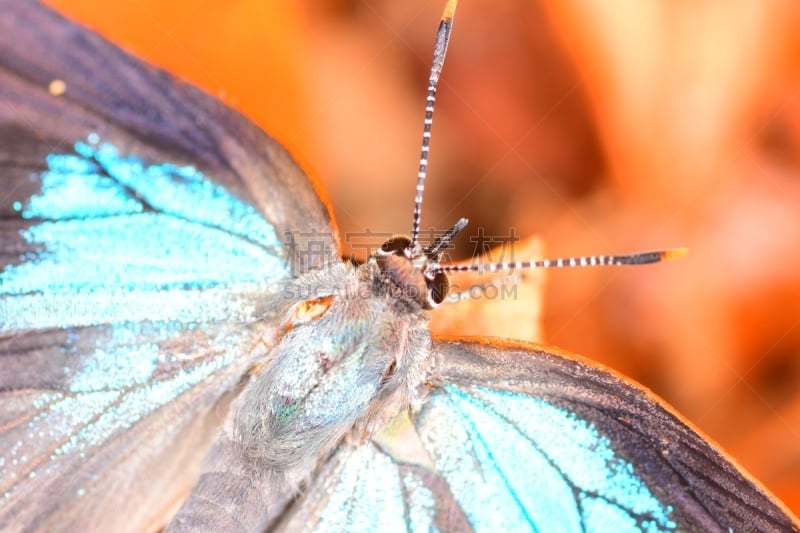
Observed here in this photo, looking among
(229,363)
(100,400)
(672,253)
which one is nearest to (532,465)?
(672,253)

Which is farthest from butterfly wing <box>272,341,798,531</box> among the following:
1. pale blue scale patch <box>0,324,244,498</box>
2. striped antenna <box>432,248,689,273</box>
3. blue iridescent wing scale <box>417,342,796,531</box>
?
pale blue scale patch <box>0,324,244,498</box>

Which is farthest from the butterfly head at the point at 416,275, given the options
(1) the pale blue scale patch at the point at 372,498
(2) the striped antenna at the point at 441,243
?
(1) the pale blue scale patch at the point at 372,498

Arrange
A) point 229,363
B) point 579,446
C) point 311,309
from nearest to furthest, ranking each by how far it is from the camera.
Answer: point 579,446, point 311,309, point 229,363

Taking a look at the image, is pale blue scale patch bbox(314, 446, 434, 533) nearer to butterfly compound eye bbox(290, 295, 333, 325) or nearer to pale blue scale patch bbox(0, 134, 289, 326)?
butterfly compound eye bbox(290, 295, 333, 325)

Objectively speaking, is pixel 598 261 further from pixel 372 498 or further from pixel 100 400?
pixel 100 400

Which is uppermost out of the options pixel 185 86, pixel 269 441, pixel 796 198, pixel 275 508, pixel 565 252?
pixel 185 86

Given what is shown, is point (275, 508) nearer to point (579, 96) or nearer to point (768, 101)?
point (579, 96)

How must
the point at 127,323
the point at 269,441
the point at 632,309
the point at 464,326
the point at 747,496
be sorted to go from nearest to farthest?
the point at 747,496 → the point at 269,441 → the point at 127,323 → the point at 464,326 → the point at 632,309

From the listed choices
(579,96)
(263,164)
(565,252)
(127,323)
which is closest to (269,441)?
(127,323)
